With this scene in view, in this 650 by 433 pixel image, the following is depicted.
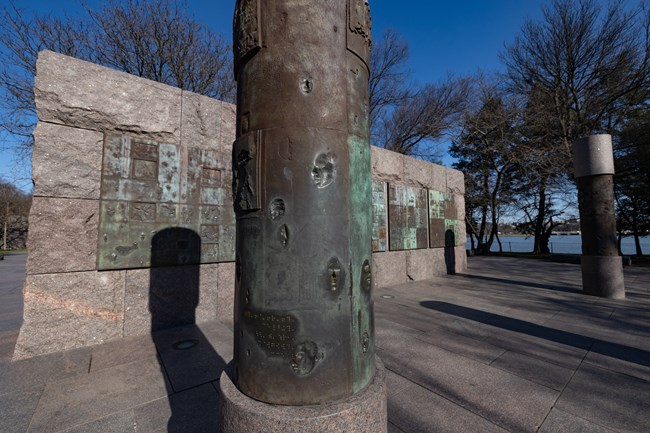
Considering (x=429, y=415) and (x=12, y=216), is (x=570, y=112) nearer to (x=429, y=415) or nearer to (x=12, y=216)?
(x=429, y=415)

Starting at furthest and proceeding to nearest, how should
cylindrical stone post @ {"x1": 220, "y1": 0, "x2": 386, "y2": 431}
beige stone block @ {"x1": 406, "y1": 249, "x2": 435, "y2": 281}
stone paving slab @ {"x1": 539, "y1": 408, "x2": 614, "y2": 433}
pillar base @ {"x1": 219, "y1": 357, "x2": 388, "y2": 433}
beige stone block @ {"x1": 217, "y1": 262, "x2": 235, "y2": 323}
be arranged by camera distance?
beige stone block @ {"x1": 406, "y1": 249, "x2": 435, "y2": 281} → beige stone block @ {"x1": 217, "y1": 262, "x2": 235, "y2": 323} → stone paving slab @ {"x1": 539, "y1": 408, "x2": 614, "y2": 433} → cylindrical stone post @ {"x1": 220, "y1": 0, "x2": 386, "y2": 431} → pillar base @ {"x1": 219, "y1": 357, "x2": 388, "y2": 433}

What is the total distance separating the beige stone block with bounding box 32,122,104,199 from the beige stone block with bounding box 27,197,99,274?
0.46 feet

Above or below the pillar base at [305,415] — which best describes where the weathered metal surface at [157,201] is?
above

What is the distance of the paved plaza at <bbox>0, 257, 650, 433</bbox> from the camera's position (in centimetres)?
227

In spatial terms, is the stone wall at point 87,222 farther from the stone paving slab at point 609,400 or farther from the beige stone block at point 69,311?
the stone paving slab at point 609,400

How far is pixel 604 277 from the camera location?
6.39 metres

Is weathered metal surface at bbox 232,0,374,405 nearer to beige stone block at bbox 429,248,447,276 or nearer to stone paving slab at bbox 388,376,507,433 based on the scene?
stone paving slab at bbox 388,376,507,433

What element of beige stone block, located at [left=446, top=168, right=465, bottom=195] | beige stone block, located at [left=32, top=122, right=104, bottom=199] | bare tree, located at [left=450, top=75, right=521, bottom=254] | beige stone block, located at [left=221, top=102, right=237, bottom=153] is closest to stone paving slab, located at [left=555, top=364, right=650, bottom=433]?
beige stone block, located at [left=221, top=102, right=237, bottom=153]

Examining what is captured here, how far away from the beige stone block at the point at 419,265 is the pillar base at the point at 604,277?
11.8 ft

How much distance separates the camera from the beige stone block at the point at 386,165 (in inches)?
300

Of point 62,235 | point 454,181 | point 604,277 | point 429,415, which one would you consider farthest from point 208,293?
point 454,181

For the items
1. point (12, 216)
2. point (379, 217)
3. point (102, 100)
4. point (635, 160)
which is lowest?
point (379, 217)

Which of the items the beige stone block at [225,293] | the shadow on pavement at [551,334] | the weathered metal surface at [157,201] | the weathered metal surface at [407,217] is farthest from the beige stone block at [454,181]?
the beige stone block at [225,293]

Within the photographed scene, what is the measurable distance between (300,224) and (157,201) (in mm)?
3692
